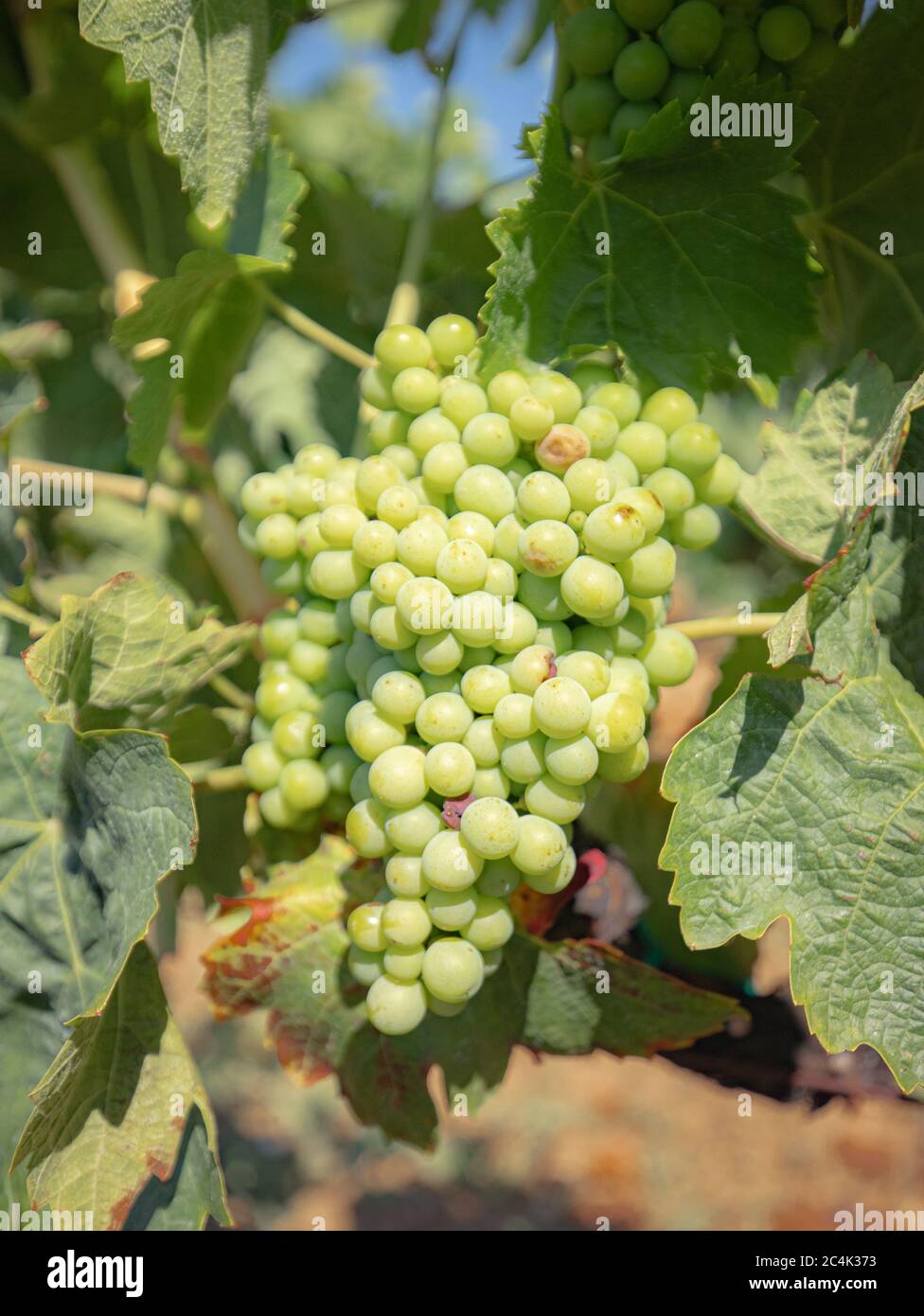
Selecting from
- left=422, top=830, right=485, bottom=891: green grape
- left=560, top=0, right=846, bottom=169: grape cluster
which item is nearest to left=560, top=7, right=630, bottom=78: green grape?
left=560, top=0, right=846, bottom=169: grape cluster

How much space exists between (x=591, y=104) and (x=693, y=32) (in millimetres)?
100

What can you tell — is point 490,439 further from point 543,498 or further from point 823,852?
point 823,852

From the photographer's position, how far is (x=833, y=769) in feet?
3.00

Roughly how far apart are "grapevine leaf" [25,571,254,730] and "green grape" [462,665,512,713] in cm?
33

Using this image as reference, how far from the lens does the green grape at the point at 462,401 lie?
95 cm

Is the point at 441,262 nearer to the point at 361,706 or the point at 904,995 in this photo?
the point at 361,706

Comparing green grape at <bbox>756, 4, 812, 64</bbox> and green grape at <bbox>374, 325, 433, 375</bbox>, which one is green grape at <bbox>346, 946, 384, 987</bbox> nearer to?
green grape at <bbox>374, 325, 433, 375</bbox>

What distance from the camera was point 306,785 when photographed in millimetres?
1045

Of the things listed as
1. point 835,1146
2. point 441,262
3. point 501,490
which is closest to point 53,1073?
point 501,490

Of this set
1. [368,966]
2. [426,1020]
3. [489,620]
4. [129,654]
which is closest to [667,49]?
[489,620]

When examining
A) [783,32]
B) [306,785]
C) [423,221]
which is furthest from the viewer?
[423,221]

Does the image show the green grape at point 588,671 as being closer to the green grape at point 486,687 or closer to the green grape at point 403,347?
the green grape at point 486,687

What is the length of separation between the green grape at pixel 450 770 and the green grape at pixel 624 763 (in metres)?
0.11

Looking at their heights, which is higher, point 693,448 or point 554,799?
point 693,448
